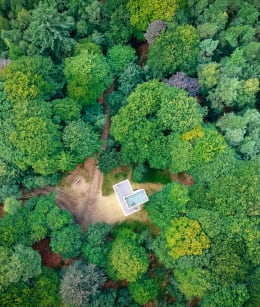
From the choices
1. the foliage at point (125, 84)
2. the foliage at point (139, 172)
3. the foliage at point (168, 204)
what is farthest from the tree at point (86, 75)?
the foliage at point (168, 204)

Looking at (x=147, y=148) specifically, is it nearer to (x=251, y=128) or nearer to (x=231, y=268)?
(x=251, y=128)


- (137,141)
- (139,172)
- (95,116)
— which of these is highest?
(95,116)

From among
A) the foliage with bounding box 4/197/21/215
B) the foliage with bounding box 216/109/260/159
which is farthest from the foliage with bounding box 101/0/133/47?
the foliage with bounding box 4/197/21/215

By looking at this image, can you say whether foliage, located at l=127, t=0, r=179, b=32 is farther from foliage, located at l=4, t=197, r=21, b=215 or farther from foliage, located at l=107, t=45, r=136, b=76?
foliage, located at l=4, t=197, r=21, b=215

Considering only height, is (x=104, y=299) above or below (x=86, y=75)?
below

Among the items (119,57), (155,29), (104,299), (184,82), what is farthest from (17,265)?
(155,29)

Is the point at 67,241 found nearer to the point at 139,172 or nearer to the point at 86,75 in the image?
the point at 139,172
